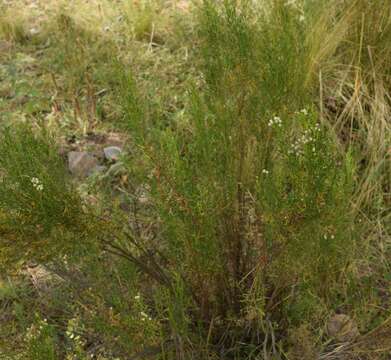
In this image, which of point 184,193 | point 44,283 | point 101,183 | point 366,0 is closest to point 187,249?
point 184,193

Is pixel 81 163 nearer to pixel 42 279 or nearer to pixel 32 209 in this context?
pixel 42 279

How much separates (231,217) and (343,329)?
62 cm

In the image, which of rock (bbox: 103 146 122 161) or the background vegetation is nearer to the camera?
the background vegetation

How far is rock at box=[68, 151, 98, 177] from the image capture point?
129 inches

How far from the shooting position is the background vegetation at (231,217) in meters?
1.68

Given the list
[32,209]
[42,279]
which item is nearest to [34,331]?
[32,209]

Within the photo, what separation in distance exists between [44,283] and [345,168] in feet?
4.98

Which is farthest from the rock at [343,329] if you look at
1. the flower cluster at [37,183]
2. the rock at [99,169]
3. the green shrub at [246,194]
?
the rock at [99,169]

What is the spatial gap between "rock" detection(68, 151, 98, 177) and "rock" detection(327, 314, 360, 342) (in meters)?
1.58

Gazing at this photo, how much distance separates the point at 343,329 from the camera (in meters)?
2.22

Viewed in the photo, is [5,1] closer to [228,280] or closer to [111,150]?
[111,150]

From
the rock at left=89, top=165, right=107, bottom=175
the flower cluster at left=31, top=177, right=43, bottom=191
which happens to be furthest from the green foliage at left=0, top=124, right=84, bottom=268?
the rock at left=89, top=165, right=107, bottom=175

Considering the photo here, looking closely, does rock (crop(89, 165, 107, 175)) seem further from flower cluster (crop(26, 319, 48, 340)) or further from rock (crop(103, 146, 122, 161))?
flower cluster (crop(26, 319, 48, 340))

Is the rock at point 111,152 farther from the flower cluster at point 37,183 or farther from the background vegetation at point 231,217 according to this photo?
the flower cluster at point 37,183
